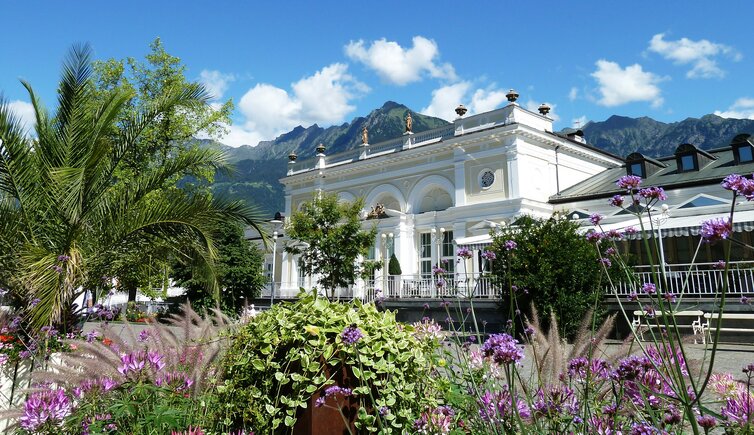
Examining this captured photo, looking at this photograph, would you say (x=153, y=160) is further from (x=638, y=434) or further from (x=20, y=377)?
(x=638, y=434)

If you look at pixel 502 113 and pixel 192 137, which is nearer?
pixel 192 137

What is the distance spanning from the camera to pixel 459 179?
2475cm

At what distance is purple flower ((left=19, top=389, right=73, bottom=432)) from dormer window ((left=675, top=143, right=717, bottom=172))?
23.8 meters

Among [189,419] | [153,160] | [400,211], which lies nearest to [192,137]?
[153,160]

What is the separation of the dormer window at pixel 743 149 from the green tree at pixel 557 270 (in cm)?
1251

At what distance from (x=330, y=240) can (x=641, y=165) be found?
1496 cm

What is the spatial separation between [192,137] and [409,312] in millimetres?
11684

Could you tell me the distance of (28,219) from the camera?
22.7 feet

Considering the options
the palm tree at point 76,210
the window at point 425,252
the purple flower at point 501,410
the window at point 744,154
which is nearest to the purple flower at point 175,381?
the purple flower at point 501,410

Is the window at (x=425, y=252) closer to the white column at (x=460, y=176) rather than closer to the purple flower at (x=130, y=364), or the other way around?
the white column at (x=460, y=176)

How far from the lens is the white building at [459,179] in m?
23.0

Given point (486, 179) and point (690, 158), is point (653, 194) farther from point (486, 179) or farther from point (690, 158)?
point (690, 158)

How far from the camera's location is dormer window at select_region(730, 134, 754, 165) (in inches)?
765

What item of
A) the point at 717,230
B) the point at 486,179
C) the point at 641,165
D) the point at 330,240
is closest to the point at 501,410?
the point at 717,230
